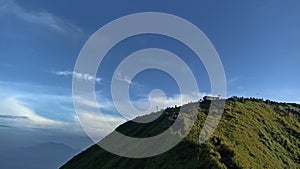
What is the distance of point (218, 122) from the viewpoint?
90.8 m

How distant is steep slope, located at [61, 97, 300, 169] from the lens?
69.6 metres

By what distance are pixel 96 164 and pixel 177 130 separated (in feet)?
118

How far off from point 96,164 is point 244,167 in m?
56.6

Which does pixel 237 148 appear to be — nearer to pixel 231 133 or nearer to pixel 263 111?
pixel 231 133

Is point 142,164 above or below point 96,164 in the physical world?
below

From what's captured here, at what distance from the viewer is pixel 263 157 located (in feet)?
251

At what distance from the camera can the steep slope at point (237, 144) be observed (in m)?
69.6

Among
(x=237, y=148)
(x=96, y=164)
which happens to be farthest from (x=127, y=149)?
(x=237, y=148)

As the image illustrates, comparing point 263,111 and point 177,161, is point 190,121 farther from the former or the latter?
point 263,111

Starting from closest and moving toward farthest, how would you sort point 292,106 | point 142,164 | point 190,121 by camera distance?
1. point 142,164
2. point 190,121
3. point 292,106

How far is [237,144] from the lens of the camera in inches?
3068

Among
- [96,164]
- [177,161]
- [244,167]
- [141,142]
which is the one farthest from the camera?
[96,164]

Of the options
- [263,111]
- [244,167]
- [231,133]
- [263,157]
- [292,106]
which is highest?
[292,106]

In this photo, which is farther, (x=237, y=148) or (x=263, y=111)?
(x=263, y=111)
